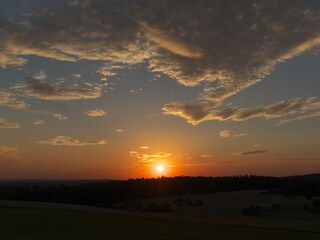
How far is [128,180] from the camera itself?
477 feet

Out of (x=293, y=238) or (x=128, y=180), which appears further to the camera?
(x=128, y=180)

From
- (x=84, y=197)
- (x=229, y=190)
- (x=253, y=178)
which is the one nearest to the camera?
(x=84, y=197)

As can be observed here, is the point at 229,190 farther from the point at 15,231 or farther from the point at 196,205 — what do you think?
the point at 15,231

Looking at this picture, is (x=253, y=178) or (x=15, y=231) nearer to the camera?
(x=15, y=231)

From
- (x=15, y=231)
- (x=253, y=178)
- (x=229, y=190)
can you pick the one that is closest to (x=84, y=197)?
(x=229, y=190)

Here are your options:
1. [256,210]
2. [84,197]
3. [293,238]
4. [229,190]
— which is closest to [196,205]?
[256,210]

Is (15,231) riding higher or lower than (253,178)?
lower

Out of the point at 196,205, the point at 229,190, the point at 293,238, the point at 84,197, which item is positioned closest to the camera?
the point at 293,238

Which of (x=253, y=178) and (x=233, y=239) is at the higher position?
(x=253, y=178)

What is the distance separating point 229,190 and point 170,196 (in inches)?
964

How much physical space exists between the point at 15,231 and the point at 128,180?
113320 mm

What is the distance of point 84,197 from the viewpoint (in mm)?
116062

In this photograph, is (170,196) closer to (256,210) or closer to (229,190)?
(229,190)

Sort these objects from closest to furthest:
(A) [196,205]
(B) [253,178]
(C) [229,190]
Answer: (A) [196,205] < (C) [229,190] < (B) [253,178]
